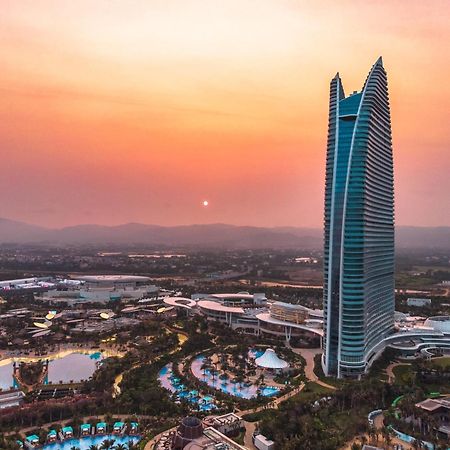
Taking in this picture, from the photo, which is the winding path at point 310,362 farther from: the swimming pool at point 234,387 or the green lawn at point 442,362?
the green lawn at point 442,362

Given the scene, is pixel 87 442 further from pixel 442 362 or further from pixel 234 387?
pixel 442 362

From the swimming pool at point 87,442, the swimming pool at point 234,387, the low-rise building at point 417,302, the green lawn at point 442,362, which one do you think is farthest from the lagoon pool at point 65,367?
the low-rise building at point 417,302

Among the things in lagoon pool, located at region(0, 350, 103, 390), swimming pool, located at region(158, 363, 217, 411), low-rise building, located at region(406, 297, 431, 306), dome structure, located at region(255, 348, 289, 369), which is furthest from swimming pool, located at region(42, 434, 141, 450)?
low-rise building, located at region(406, 297, 431, 306)

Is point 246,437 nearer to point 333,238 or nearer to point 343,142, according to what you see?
point 333,238

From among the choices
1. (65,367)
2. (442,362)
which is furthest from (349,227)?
(65,367)

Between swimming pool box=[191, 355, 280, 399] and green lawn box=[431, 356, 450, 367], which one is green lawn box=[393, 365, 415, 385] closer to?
green lawn box=[431, 356, 450, 367]
